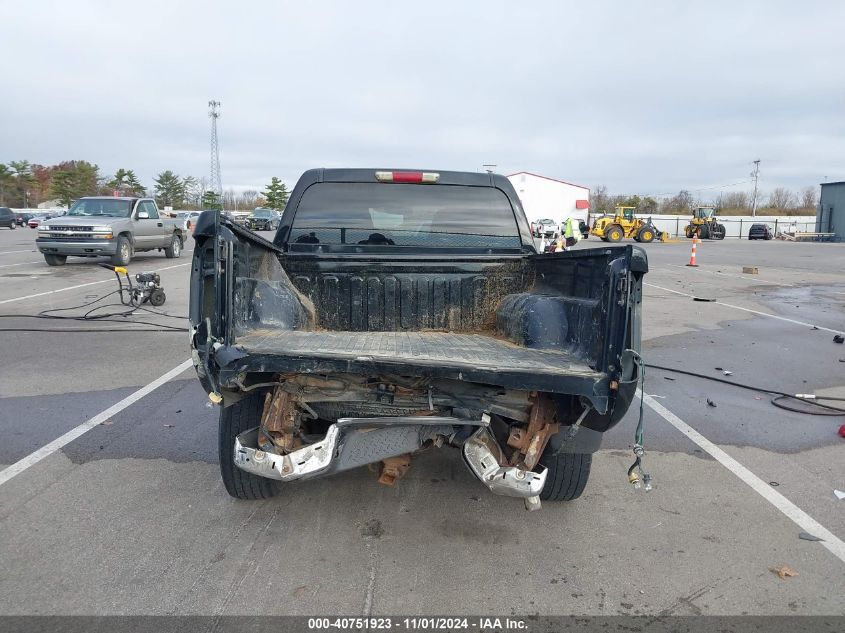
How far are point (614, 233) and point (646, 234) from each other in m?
2.79

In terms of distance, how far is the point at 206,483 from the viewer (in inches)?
157

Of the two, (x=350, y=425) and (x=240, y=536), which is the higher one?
(x=350, y=425)

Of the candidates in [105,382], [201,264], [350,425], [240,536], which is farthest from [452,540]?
[105,382]

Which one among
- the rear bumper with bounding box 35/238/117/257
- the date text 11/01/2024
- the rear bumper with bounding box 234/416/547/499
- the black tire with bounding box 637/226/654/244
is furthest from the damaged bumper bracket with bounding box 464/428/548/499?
the black tire with bounding box 637/226/654/244

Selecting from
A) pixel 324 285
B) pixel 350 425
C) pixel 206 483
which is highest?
pixel 324 285

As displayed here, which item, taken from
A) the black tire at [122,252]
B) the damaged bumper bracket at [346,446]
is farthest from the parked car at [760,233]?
the damaged bumper bracket at [346,446]

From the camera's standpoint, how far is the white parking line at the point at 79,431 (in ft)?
13.5

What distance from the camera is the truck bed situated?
8.84 feet

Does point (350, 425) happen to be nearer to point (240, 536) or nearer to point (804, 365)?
point (240, 536)

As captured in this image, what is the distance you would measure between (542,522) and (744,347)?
6464 mm

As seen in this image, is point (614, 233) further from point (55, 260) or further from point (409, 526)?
point (409, 526)

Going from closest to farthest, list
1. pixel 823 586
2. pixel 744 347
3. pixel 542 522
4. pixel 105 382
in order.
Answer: pixel 823 586 → pixel 542 522 → pixel 105 382 → pixel 744 347

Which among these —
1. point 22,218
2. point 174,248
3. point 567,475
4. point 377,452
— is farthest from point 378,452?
point 22,218

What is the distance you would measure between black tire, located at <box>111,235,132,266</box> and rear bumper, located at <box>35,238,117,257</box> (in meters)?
0.25
